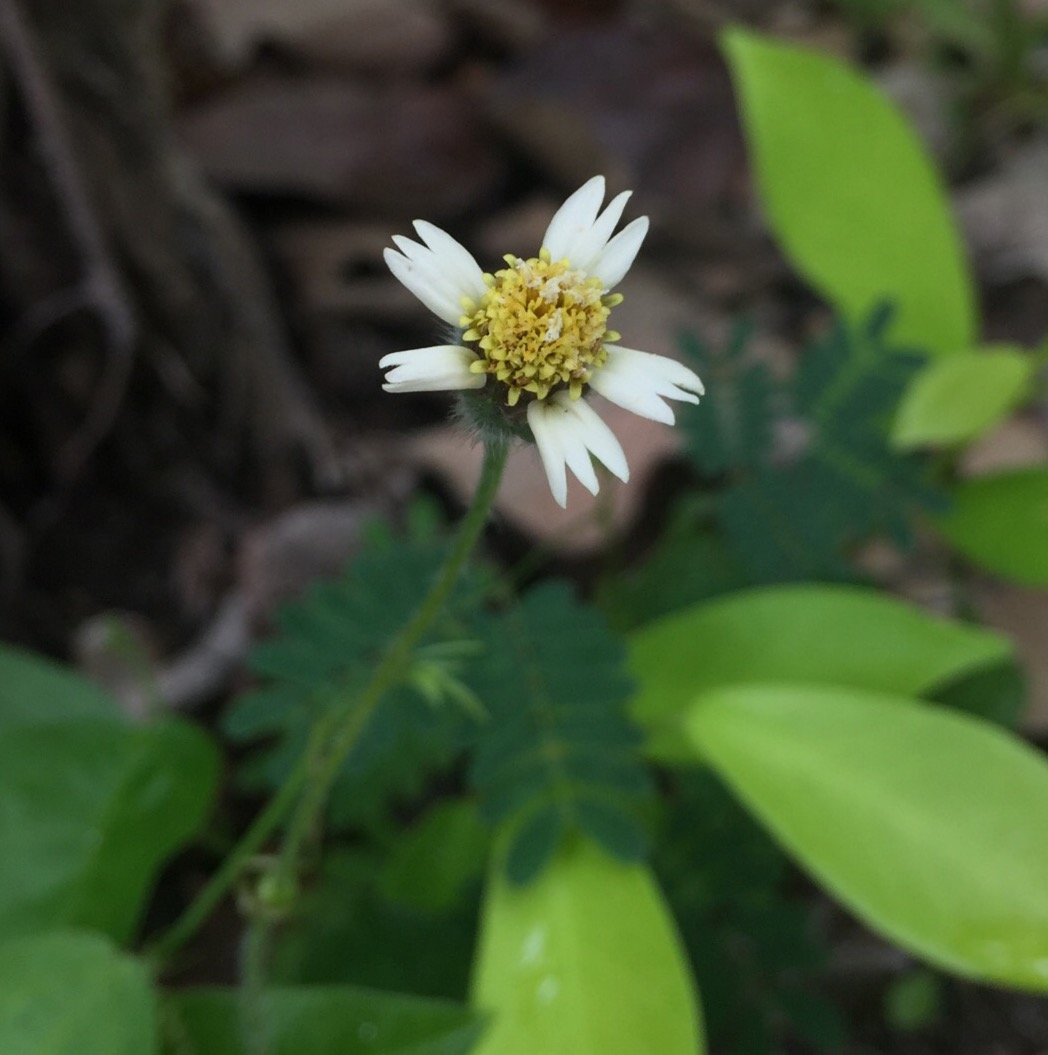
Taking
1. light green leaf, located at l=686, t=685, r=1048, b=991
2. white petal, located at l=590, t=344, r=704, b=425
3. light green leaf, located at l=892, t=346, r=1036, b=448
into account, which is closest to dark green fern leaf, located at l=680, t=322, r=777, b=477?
light green leaf, located at l=892, t=346, r=1036, b=448

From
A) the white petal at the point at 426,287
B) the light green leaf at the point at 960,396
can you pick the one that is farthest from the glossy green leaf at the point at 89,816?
the light green leaf at the point at 960,396

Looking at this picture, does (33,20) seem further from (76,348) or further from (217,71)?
(217,71)

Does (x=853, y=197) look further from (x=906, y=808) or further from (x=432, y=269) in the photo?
(x=432, y=269)

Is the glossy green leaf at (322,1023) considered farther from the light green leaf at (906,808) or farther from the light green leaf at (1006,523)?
the light green leaf at (1006,523)

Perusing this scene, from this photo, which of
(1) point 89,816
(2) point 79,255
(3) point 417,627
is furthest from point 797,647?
(2) point 79,255

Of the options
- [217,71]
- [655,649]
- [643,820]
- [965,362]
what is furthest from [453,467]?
[217,71]
